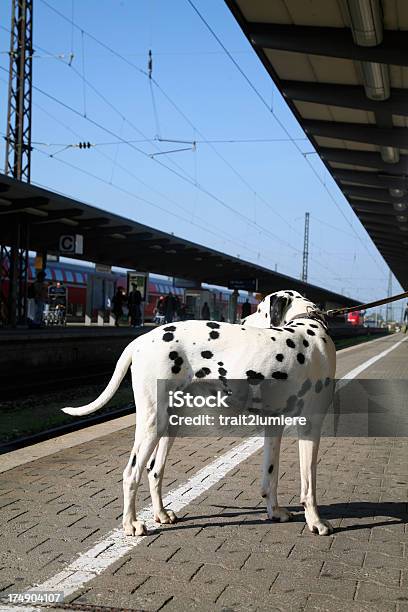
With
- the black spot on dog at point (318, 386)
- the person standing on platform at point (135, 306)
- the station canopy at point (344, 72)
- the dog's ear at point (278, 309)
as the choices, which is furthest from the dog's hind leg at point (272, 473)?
the person standing on platform at point (135, 306)

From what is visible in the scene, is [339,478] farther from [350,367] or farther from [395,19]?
[350,367]

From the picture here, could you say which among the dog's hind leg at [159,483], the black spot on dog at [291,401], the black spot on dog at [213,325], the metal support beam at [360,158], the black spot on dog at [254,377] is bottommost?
the dog's hind leg at [159,483]

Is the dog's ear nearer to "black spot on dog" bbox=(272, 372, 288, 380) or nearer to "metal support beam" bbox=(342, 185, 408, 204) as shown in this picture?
"black spot on dog" bbox=(272, 372, 288, 380)

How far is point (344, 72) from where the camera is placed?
45.0ft

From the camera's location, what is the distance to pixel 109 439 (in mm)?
8094

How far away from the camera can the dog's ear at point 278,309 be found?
16.8 ft

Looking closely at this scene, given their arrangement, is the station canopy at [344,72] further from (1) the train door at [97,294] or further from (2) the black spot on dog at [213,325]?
(1) the train door at [97,294]

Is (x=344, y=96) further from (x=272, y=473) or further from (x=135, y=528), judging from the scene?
(x=135, y=528)

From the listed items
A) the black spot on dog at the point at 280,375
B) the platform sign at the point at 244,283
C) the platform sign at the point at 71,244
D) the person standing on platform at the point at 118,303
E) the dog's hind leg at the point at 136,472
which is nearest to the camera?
the dog's hind leg at the point at 136,472

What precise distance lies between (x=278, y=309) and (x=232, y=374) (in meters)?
0.77

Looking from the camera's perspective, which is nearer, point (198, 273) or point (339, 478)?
point (339, 478)

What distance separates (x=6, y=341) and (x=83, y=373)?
13.1ft

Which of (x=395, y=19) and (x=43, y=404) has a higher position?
(x=395, y=19)

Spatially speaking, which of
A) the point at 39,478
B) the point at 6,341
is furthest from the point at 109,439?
the point at 6,341
